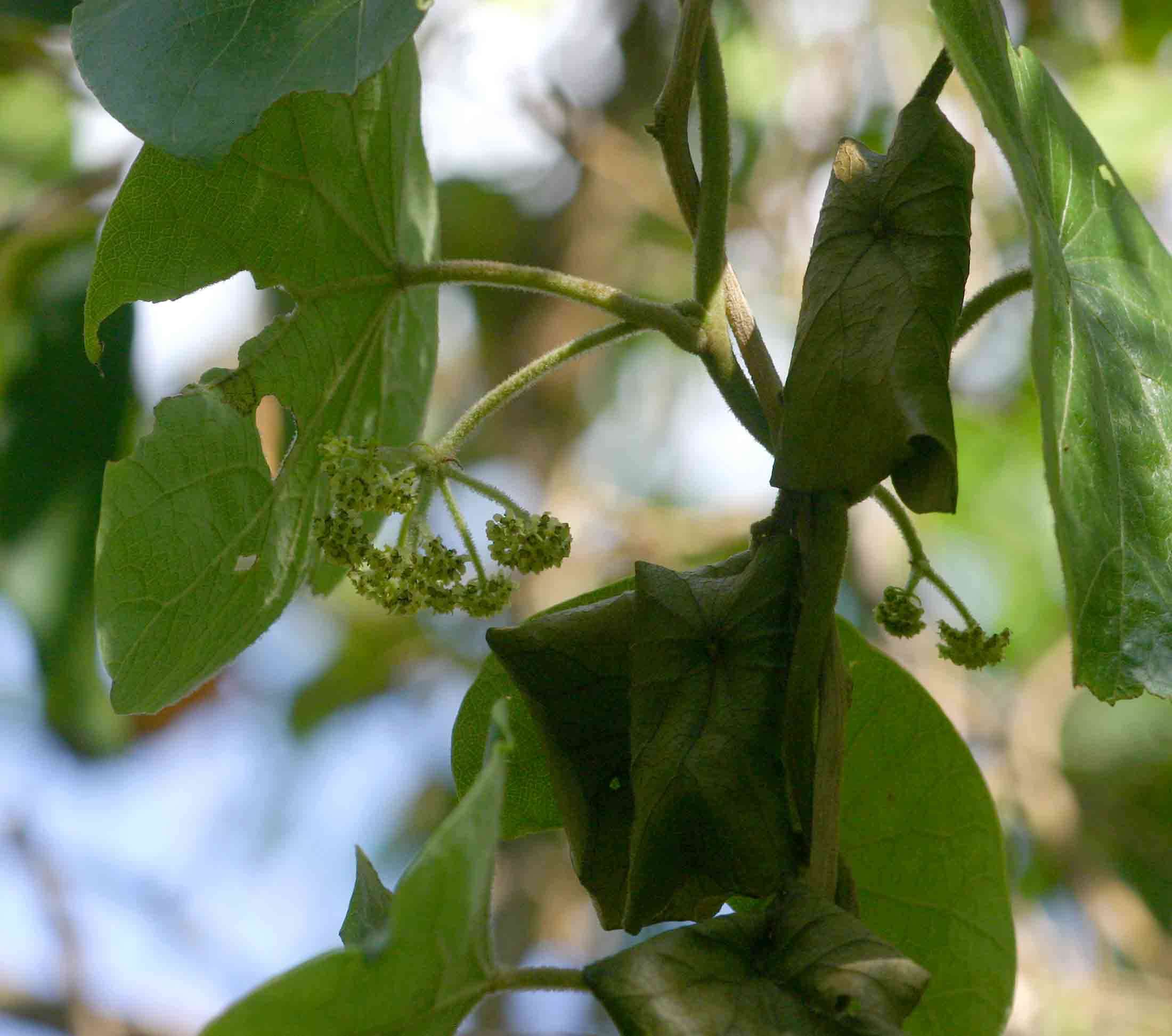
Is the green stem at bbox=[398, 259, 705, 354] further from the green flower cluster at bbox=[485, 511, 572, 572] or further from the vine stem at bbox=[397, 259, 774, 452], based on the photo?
the green flower cluster at bbox=[485, 511, 572, 572]

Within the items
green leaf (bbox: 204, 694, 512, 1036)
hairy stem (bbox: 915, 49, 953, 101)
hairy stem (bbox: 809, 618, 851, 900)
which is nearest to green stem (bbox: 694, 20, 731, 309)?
hairy stem (bbox: 915, 49, 953, 101)

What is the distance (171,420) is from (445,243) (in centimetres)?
271

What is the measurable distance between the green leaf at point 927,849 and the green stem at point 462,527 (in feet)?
1.00

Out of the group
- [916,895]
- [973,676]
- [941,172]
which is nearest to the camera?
[941,172]

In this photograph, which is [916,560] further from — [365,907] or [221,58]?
[221,58]

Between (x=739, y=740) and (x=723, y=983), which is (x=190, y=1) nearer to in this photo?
(x=739, y=740)

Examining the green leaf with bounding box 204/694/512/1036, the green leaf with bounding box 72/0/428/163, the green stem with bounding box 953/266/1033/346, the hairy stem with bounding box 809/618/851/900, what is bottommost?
the green leaf with bounding box 204/694/512/1036

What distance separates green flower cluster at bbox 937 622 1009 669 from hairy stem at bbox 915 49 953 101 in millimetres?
350

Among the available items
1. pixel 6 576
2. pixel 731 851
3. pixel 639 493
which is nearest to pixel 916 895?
pixel 731 851

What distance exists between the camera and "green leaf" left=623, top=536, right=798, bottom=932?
0.77 m

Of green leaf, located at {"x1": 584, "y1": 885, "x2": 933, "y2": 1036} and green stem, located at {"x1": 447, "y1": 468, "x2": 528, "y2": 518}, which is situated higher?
green stem, located at {"x1": 447, "y1": 468, "x2": 528, "y2": 518}

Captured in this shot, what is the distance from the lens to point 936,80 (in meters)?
0.87

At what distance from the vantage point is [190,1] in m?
0.95

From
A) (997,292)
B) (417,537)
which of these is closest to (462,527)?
(417,537)
